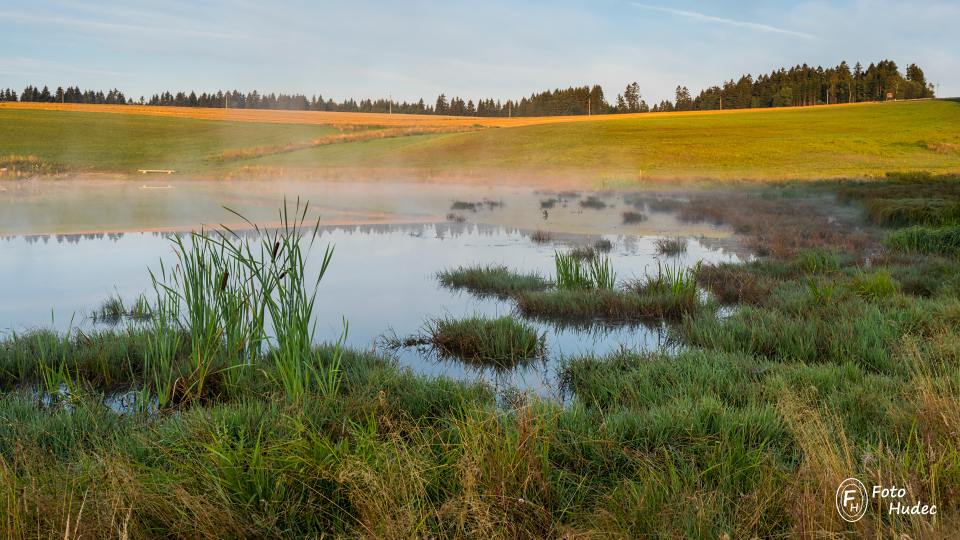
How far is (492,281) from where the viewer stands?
28.2 feet

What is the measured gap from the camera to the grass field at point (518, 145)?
117ft

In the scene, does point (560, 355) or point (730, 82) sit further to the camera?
point (730, 82)

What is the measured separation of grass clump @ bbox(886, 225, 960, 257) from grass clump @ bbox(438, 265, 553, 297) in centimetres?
554

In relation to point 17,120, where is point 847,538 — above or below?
below

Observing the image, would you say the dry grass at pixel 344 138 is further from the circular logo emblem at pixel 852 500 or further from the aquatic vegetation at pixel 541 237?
the circular logo emblem at pixel 852 500

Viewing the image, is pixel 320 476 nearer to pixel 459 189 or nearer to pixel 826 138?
pixel 459 189

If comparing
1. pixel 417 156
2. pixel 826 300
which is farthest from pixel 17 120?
pixel 826 300

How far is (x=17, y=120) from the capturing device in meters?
52.0

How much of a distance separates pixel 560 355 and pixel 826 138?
45.7 m

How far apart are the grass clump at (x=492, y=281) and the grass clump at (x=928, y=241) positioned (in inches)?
218

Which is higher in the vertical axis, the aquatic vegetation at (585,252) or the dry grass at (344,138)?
the dry grass at (344,138)

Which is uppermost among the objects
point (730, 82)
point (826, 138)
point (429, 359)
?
point (730, 82)

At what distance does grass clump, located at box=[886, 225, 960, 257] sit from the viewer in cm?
976

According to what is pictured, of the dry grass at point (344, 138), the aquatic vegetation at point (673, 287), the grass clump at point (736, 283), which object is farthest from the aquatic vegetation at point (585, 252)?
the dry grass at point (344, 138)
